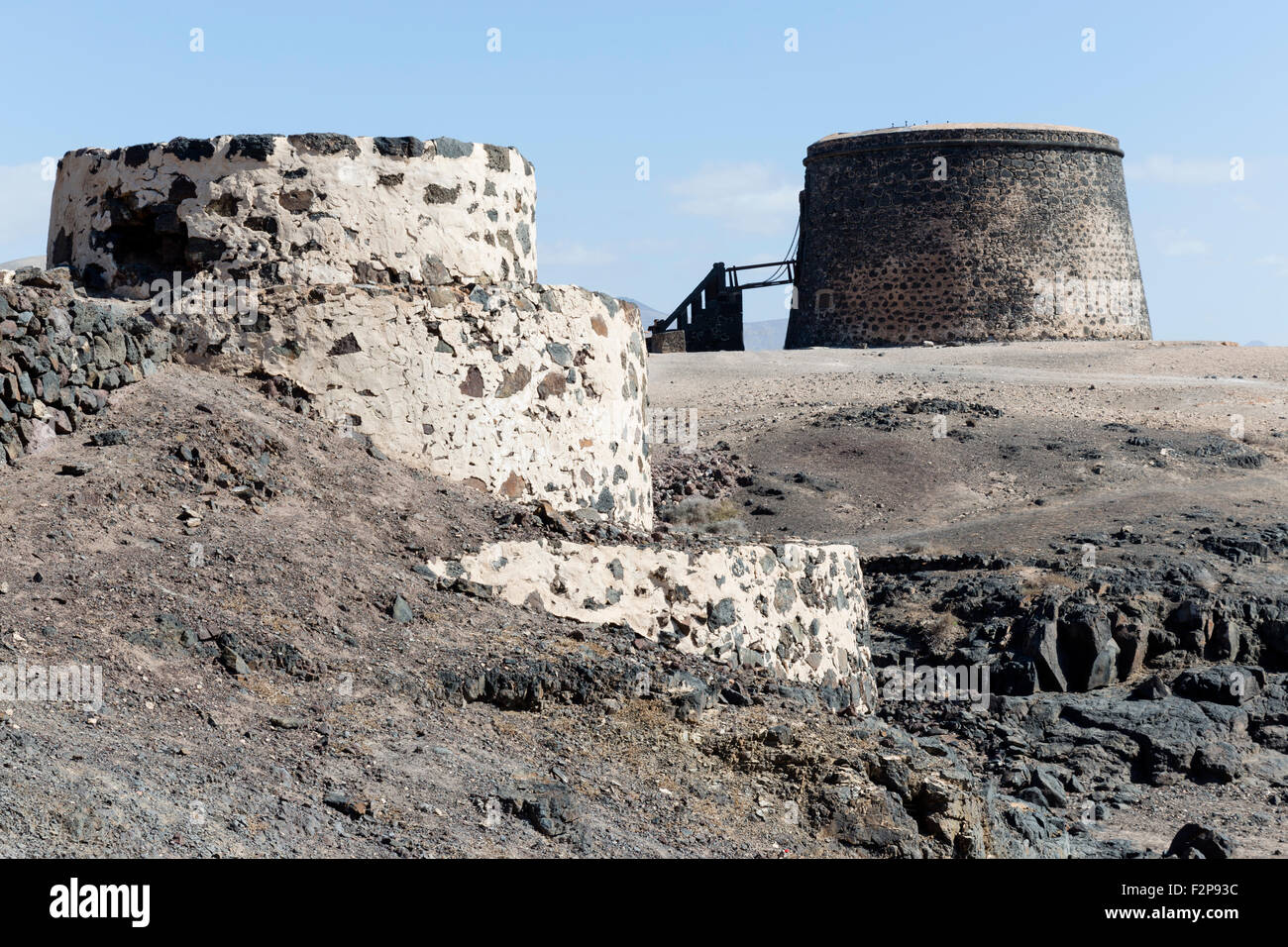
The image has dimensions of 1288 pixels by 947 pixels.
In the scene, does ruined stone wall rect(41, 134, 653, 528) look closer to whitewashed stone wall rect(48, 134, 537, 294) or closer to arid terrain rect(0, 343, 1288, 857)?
whitewashed stone wall rect(48, 134, 537, 294)

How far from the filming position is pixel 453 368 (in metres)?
5.90

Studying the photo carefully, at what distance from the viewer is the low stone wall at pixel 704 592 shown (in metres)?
5.38

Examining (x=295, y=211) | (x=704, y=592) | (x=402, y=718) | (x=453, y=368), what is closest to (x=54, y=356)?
(x=295, y=211)

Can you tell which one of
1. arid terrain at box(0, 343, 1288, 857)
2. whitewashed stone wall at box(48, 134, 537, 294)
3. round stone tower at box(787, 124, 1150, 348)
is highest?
round stone tower at box(787, 124, 1150, 348)

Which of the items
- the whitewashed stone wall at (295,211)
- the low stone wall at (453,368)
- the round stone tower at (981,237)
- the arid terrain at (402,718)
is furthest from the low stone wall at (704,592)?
the round stone tower at (981,237)

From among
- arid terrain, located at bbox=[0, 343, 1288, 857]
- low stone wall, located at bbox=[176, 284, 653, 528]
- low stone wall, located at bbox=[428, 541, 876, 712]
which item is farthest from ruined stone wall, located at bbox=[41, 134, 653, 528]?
low stone wall, located at bbox=[428, 541, 876, 712]

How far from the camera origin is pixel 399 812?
380 centimetres

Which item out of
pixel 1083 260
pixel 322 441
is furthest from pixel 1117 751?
pixel 1083 260

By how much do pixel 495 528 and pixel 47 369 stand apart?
1711mm

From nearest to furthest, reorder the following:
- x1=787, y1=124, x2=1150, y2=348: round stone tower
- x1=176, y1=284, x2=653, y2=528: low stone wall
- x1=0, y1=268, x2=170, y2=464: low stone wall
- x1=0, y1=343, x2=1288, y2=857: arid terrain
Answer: x1=0, y1=343, x2=1288, y2=857: arid terrain < x1=0, y1=268, x2=170, y2=464: low stone wall < x1=176, y1=284, x2=653, y2=528: low stone wall < x1=787, y1=124, x2=1150, y2=348: round stone tower

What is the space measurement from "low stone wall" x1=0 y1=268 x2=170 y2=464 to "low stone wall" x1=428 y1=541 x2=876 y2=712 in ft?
4.74

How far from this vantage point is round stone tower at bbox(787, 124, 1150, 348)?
2917cm

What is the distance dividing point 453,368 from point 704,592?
136 centimetres

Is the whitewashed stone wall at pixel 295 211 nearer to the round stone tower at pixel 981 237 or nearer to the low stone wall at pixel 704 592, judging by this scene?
the low stone wall at pixel 704 592
